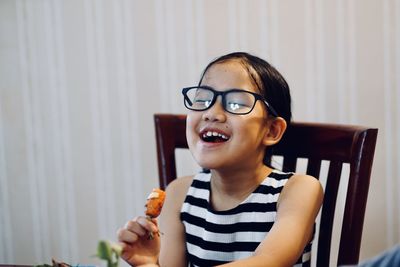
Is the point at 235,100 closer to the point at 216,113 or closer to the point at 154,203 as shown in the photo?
the point at 216,113

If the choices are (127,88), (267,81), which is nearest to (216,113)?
(267,81)

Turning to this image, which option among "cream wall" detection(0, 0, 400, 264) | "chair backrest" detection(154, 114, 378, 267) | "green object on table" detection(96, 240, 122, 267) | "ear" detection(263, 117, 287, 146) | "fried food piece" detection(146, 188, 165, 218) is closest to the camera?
"green object on table" detection(96, 240, 122, 267)

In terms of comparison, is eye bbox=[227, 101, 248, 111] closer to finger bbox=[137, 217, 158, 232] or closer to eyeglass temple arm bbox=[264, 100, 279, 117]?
eyeglass temple arm bbox=[264, 100, 279, 117]

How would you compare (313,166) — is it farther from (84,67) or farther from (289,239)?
(84,67)

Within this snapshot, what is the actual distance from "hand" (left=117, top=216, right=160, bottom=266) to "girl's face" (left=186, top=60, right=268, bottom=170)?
18cm

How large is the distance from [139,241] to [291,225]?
0.83 ft

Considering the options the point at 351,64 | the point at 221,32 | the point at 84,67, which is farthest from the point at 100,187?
the point at 351,64

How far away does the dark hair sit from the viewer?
4.20ft

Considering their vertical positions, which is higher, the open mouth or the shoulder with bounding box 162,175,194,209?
the open mouth

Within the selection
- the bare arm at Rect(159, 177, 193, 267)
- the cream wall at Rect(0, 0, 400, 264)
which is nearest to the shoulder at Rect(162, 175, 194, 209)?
the bare arm at Rect(159, 177, 193, 267)

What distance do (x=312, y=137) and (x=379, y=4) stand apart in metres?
0.56

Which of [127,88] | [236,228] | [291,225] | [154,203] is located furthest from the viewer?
[127,88]

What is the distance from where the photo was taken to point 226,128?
4.02 feet

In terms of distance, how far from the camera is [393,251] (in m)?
0.63
